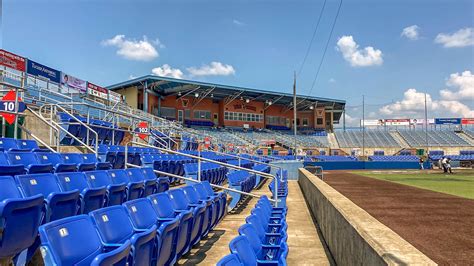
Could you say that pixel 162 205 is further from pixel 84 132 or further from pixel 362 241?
pixel 84 132

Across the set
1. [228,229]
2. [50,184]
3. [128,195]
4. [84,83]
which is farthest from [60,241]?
[84,83]

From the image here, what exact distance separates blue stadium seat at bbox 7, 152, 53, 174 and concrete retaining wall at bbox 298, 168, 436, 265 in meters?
4.63

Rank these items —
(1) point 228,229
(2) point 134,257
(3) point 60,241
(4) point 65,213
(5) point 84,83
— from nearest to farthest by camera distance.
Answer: (3) point 60,241, (2) point 134,257, (4) point 65,213, (1) point 228,229, (5) point 84,83

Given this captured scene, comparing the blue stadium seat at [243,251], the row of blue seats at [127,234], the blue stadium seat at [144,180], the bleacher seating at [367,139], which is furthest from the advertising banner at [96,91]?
the bleacher seating at [367,139]

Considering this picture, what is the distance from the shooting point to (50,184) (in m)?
4.68

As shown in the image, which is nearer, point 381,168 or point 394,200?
point 394,200

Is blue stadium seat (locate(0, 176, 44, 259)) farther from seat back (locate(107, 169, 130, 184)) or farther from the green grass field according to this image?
the green grass field

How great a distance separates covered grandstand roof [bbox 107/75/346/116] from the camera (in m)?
41.3

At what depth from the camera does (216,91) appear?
48469 millimetres

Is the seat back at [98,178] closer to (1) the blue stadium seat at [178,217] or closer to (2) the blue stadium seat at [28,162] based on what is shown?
(2) the blue stadium seat at [28,162]

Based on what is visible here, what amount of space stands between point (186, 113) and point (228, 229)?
4199cm

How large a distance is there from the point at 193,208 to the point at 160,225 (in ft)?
3.20

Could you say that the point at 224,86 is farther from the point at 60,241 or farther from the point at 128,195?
the point at 60,241

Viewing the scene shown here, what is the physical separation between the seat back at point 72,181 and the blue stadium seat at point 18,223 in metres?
1.17
